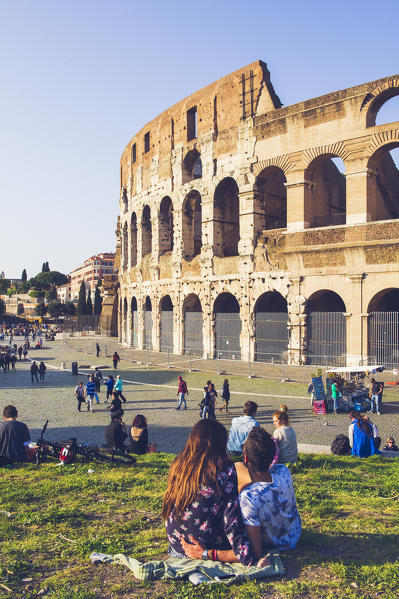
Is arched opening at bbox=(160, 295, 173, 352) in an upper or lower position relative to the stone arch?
lower

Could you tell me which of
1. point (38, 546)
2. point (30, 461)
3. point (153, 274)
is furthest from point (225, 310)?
point (38, 546)

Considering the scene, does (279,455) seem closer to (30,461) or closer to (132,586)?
(132,586)

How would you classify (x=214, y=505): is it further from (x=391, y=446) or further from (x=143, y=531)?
(x=391, y=446)

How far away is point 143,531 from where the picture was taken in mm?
5285

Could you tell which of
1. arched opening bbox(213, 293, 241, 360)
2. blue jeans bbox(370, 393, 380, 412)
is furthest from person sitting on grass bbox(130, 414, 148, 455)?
arched opening bbox(213, 293, 241, 360)

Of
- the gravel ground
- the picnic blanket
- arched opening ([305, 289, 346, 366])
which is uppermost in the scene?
arched opening ([305, 289, 346, 366])

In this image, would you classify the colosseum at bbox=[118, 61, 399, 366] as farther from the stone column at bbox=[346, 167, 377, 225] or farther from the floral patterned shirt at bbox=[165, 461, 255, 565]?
the floral patterned shirt at bbox=[165, 461, 255, 565]

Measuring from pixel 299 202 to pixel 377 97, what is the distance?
5515 mm

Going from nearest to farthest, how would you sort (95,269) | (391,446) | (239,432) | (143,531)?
(143,531) < (239,432) < (391,446) < (95,269)

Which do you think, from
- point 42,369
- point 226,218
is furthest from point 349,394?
point 226,218

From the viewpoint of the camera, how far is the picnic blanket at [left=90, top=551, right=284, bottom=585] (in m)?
3.97

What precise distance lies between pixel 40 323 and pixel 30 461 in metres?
84.3

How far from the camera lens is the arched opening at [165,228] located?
33.3 m

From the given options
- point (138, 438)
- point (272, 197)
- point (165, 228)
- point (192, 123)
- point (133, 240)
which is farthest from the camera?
point (133, 240)
